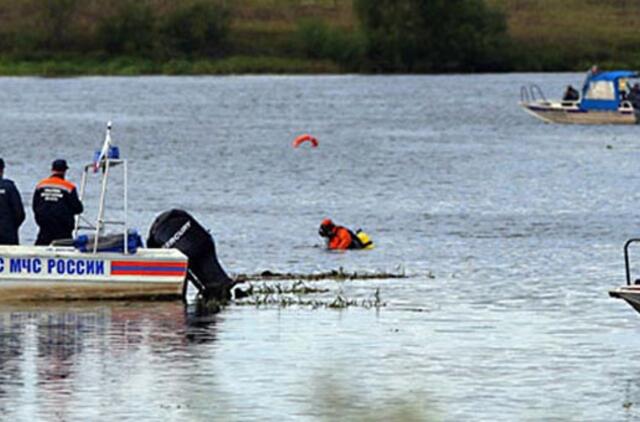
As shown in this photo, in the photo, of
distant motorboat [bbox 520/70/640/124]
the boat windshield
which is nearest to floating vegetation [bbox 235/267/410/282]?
distant motorboat [bbox 520/70/640/124]

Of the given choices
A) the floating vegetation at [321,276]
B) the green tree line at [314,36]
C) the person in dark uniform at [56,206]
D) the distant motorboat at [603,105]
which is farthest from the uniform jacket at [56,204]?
the green tree line at [314,36]

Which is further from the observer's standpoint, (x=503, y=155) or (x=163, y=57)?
(x=163, y=57)

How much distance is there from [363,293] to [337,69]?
478 ft

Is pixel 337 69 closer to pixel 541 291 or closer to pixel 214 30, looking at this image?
pixel 214 30

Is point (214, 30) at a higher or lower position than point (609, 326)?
higher

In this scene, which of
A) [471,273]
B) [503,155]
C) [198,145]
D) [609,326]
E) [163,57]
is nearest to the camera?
[609,326]

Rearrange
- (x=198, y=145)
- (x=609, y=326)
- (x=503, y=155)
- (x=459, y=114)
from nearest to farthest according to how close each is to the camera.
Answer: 1. (x=609, y=326)
2. (x=503, y=155)
3. (x=198, y=145)
4. (x=459, y=114)

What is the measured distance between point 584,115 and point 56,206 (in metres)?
65.0

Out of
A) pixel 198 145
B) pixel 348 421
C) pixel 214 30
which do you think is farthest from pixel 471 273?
pixel 214 30

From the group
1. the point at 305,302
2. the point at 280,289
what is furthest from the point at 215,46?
the point at 305,302

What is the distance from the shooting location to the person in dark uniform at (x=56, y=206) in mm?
27234

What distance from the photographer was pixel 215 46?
6895 inches

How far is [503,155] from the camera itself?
75.3 m

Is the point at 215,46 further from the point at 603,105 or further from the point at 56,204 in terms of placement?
the point at 56,204
